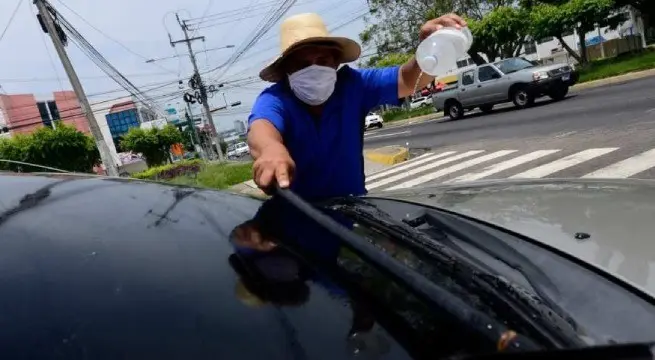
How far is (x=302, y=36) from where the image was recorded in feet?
7.99

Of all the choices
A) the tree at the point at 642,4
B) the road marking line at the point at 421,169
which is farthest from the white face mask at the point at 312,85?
the tree at the point at 642,4

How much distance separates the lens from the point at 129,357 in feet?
3.23

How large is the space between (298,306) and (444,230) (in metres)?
0.85

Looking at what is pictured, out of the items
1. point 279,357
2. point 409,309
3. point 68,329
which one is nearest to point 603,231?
point 409,309

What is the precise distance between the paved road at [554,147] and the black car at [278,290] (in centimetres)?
559

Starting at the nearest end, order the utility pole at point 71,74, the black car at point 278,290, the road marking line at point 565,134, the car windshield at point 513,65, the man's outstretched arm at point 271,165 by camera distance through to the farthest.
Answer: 1. the black car at point 278,290
2. the man's outstretched arm at point 271,165
3. the road marking line at point 565,134
4. the utility pole at point 71,74
5. the car windshield at point 513,65

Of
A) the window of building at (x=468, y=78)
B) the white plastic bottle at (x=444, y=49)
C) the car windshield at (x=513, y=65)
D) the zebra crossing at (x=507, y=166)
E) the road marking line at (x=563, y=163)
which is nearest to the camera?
the white plastic bottle at (x=444, y=49)

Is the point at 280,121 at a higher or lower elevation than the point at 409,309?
higher

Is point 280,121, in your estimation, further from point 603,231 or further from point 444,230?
point 603,231

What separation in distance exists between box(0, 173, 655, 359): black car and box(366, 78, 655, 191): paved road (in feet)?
18.3

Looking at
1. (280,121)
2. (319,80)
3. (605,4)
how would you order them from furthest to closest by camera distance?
1. (605,4)
2. (319,80)
3. (280,121)

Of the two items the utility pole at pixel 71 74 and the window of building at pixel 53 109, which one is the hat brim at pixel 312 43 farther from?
the window of building at pixel 53 109

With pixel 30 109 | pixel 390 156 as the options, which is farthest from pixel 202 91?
pixel 390 156

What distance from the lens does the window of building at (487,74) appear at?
19.1m
